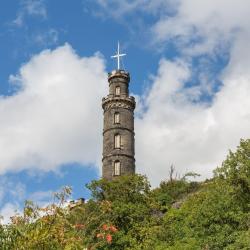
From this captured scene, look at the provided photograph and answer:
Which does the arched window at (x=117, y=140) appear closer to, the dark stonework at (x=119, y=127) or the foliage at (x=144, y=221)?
the dark stonework at (x=119, y=127)

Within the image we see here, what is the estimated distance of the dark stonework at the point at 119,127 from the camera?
6688 centimetres

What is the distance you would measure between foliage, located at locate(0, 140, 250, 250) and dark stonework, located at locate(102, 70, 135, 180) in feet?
37.5

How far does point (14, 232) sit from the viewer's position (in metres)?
13.5

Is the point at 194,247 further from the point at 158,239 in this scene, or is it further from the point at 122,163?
the point at 122,163

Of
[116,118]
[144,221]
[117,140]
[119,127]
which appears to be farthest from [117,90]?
[144,221]

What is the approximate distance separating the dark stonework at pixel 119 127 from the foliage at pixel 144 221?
450 inches

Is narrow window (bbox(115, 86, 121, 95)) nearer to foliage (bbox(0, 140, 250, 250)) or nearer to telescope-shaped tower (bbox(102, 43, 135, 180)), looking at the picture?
telescope-shaped tower (bbox(102, 43, 135, 180))

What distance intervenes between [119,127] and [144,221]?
82.2ft

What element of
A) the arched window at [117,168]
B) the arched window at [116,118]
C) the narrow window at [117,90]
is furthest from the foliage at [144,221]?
the narrow window at [117,90]

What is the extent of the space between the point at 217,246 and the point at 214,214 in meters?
2.16

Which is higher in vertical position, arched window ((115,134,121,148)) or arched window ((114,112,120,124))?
arched window ((114,112,120,124))

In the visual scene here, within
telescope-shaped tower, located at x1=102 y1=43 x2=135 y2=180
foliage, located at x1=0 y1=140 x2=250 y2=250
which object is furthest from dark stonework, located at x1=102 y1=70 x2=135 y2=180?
foliage, located at x1=0 y1=140 x2=250 y2=250

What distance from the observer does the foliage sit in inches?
551

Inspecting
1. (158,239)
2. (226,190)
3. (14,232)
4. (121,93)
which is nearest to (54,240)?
(14,232)
